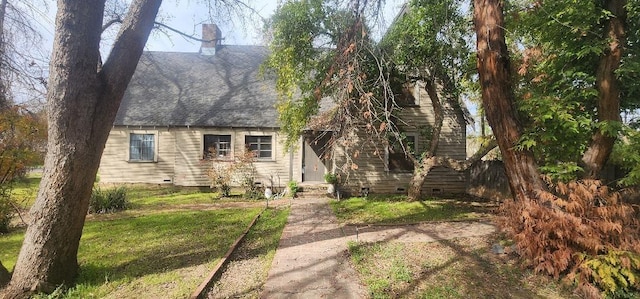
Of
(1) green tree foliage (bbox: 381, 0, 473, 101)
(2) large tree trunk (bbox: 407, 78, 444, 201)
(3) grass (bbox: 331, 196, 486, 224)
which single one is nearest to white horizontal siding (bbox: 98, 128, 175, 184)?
(3) grass (bbox: 331, 196, 486, 224)

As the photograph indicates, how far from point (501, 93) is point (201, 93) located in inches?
557

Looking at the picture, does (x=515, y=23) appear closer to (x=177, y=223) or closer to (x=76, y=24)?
(x=76, y=24)

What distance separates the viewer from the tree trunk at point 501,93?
5.26 metres

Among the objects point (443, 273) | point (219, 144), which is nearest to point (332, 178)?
point (219, 144)

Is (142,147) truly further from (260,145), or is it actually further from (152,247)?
(152,247)

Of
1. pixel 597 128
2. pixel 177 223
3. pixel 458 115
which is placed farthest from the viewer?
pixel 458 115

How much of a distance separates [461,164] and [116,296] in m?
10.5

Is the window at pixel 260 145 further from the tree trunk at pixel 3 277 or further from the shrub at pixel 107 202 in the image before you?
the tree trunk at pixel 3 277

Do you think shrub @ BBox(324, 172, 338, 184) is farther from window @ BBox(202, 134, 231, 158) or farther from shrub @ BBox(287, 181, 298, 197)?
window @ BBox(202, 134, 231, 158)

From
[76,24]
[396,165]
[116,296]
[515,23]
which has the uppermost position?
[515,23]

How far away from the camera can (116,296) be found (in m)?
4.11

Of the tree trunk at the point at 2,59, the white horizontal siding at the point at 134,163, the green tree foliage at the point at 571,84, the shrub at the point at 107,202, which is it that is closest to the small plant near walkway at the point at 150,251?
the shrub at the point at 107,202

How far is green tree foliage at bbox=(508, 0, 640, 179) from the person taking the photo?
18.0ft

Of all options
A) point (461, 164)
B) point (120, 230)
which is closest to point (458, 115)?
point (461, 164)
